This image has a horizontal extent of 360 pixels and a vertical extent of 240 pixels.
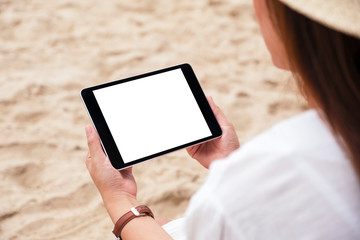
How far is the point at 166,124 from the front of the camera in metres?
1.17

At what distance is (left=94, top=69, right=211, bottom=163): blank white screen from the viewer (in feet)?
3.70

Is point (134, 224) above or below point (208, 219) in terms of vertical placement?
below

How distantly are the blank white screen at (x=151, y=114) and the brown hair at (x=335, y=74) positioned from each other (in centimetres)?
54

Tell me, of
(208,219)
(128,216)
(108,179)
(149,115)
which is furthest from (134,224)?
(208,219)

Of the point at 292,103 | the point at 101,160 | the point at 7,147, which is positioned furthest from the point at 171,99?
the point at 292,103

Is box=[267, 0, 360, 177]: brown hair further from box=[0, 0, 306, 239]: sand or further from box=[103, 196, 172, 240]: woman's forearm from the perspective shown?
box=[0, 0, 306, 239]: sand

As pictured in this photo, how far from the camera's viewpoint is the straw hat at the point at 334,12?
60cm

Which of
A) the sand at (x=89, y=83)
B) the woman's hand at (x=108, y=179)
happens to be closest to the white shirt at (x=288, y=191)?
the woman's hand at (x=108, y=179)

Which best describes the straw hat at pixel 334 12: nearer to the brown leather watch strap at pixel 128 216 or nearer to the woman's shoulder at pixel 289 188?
the woman's shoulder at pixel 289 188

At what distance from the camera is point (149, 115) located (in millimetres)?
1188

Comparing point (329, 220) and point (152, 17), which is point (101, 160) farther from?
point (152, 17)

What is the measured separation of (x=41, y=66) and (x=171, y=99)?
3.75ft

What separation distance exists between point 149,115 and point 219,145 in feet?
0.62

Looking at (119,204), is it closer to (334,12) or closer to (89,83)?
(334,12)
